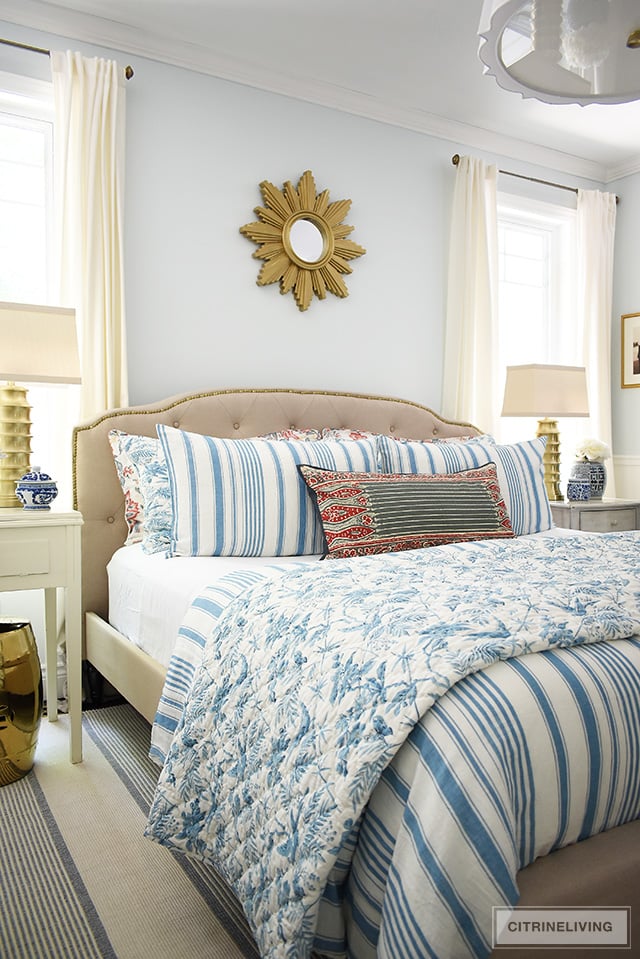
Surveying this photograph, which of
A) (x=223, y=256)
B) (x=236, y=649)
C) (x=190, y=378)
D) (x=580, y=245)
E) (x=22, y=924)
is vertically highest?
(x=580, y=245)

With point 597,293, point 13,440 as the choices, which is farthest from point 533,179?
point 13,440

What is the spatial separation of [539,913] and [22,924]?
41.0 inches

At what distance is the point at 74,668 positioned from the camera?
7.33ft

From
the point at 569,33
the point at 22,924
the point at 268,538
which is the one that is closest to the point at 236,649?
the point at 22,924

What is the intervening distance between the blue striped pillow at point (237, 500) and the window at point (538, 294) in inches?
80.2

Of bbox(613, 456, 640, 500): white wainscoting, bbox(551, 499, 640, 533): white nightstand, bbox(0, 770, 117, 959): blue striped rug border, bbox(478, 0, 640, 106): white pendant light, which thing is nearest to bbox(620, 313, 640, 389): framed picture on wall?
bbox(613, 456, 640, 500): white wainscoting

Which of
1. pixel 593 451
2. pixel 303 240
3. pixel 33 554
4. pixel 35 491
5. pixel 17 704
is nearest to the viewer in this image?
pixel 17 704

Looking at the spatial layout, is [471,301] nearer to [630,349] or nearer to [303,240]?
[303,240]

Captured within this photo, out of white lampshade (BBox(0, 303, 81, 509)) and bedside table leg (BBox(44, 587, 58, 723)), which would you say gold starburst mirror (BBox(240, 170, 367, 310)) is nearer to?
white lampshade (BBox(0, 303, 81, 509))

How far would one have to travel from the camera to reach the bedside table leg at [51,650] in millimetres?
2479

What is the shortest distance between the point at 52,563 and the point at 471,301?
251cm

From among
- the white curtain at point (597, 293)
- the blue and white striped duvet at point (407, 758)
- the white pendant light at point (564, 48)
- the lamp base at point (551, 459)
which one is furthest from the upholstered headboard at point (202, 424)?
the white pendant light at point (564, 48)

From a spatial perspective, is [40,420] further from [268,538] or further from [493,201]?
[493,201]

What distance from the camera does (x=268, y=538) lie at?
2301 millimetres
